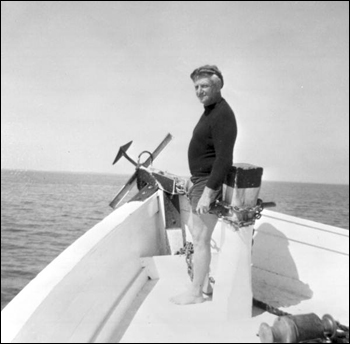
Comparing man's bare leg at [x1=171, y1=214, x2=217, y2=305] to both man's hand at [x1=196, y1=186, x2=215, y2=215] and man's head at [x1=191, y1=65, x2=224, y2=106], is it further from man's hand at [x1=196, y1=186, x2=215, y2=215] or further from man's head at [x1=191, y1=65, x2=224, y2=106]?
man's head at [x1=191, y1=65, x2=224, y2=106]

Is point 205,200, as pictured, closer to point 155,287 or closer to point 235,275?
point 235,275

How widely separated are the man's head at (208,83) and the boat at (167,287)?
0.83 metres

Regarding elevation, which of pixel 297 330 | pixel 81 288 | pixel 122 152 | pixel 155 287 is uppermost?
pixel 122 152

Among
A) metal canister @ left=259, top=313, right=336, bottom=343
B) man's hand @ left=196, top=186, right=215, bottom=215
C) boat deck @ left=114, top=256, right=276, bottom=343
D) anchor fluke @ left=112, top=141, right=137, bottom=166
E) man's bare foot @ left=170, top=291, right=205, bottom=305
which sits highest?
anchor fluke @ left=112, top=141, right=137, bottom=166

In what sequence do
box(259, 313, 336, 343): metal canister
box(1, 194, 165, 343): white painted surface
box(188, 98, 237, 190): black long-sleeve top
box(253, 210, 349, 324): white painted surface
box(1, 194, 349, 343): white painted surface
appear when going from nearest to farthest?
1. box(1, 194, 165, 343): white painted surface
2. box(1, 194, 349, 343): white painted surface
3. box(259, 313, 336, 343): metal canister
4. box(188, 98, 237, 190): black long-sleeve top
5. box(253, 210, 349, 324): white painted surface

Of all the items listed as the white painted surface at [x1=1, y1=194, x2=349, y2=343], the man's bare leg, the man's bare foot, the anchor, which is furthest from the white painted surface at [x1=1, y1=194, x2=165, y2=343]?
the anchor

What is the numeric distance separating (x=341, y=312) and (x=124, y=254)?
168 centimetres

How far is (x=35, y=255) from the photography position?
16.5 meters

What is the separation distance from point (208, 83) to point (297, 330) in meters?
1.55

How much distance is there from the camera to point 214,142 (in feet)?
7.52

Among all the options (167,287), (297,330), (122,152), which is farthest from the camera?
(122,152)

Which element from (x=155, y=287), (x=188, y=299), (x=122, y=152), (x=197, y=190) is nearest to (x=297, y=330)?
(x=188, y=299)

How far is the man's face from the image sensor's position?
2.34 meters

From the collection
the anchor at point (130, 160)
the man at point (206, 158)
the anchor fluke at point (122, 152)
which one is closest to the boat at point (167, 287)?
the man at point (206, 158)
